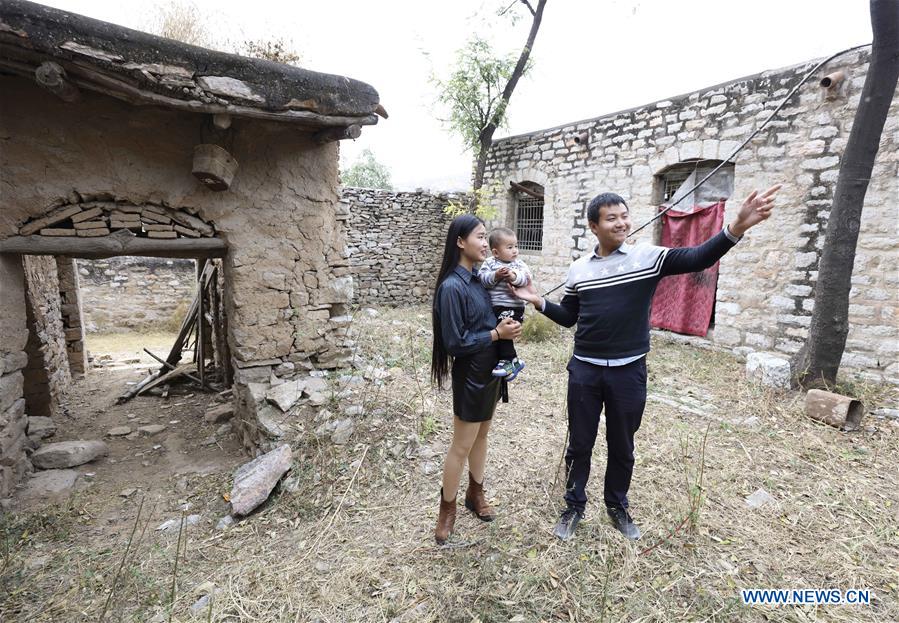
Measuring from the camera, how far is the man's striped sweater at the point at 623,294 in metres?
2.22

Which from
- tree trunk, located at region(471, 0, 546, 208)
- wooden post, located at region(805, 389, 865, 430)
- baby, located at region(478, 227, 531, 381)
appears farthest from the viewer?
tree trunk, located at region(471, 0, 546, 208)

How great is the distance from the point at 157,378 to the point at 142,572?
4630 millimetres

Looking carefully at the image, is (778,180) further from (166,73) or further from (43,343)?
(43,343)

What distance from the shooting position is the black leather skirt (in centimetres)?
227

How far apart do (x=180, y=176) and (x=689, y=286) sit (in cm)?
694

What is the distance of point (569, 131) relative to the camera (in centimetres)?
859

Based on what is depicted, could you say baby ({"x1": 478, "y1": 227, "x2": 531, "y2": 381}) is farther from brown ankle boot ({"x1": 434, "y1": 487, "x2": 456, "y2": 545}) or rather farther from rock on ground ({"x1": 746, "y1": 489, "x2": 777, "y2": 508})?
rock on ground ({"x1": 746, "y1": 489, "x2": 777, "y2": 508})

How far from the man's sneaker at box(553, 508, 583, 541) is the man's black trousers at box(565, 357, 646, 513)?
1.8 inches

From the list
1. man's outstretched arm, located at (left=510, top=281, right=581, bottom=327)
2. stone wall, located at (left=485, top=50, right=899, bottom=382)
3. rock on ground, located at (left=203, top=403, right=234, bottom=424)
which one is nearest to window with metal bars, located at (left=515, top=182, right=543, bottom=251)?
stone wall, located at (left=485, top=50, right=899, bottom=382)

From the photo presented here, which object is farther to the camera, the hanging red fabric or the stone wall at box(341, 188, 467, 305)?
the stone wall at box(341, 188, 467, 305)

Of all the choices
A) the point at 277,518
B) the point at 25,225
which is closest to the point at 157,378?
the point at 25,225

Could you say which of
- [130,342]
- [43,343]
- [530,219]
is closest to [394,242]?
[530,219]

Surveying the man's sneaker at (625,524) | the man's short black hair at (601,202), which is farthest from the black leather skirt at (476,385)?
the man's sneaker at (625,524)

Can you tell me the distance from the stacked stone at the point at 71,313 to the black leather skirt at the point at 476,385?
7328mm
